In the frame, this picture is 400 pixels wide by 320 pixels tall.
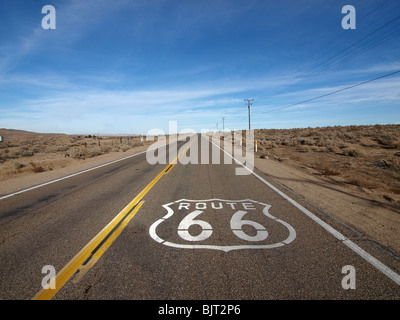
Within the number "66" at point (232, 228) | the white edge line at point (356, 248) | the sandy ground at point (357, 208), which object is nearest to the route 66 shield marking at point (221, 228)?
the number "66" at point (232, 228)

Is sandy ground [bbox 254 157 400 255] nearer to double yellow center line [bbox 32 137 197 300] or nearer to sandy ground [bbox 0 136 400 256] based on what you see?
sandy ground [bbox 0 136 400 256]

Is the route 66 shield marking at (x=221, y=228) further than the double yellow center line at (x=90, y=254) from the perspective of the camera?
Yes

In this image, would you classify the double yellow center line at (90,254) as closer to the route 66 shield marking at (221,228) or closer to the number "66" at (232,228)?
the route 66 shield marking at (221,228)

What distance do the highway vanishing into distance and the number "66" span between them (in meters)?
0.02

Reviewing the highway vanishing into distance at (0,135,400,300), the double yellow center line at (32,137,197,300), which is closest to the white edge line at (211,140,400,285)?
the highway vanishing into distance at (0,135,400,300)

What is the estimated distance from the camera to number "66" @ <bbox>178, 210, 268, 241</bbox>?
12.4ft

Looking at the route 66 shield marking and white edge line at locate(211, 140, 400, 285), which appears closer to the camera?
white edge line at locate(211, 140, 400, 285)

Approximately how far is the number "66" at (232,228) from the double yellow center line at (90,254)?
122cm

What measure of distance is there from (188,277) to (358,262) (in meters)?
2.35

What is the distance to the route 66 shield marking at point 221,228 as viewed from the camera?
358 cm
